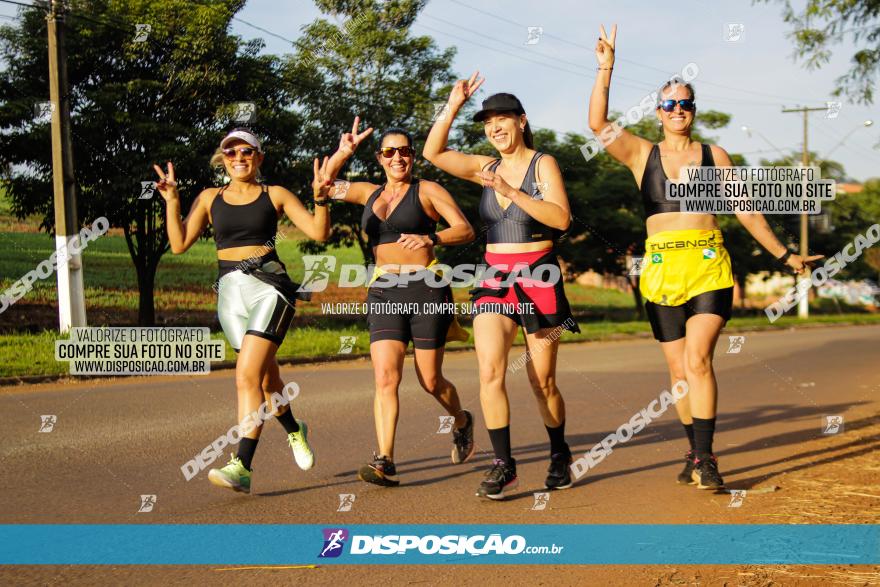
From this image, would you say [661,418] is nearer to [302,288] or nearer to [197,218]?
[302,288]

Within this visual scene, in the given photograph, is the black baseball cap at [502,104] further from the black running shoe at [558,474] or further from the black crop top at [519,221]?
the black running shoe at [558,474]

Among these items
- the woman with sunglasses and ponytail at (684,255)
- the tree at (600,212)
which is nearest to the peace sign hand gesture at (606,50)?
the woman with sunglasses and ponytail at (684,255)

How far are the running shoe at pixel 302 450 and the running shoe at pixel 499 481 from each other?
47.8 inches

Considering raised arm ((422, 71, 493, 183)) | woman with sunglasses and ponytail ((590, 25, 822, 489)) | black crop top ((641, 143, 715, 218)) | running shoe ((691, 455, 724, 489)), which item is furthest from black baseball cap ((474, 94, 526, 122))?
running shoe ((691, 455, 724, 489))

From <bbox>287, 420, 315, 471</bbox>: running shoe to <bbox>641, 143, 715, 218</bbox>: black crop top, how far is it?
2684 millimetres

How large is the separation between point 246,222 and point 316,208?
483mm

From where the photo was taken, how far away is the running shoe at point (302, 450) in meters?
6.24

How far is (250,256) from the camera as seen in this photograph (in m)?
6.09

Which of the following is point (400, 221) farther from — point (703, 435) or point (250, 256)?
point (703, 435)

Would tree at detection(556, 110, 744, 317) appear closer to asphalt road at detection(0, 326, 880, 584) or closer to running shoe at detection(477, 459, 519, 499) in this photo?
asphalt road at detection(0, 326, 880, 584)

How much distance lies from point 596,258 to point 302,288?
34.0 metres

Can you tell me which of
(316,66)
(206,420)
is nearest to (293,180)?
(316,66)

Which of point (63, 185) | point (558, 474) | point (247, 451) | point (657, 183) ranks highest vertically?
point (63, 185)

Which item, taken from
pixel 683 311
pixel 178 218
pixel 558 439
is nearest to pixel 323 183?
pixel 178 218
